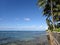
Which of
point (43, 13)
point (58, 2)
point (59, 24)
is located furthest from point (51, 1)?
point (59, 24)

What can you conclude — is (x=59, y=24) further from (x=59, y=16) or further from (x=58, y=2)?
(x=58, y=2)

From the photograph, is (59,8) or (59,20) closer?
(59,8)

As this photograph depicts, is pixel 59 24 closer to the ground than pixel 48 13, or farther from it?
closer to the ground

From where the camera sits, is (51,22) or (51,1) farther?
(51,22)

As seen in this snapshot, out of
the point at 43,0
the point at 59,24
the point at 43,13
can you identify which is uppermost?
the point at 43,0

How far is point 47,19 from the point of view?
37.5m

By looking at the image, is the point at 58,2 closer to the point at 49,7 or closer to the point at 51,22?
the point at 49,7

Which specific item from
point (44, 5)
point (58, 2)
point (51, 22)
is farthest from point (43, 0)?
point (51, 22)

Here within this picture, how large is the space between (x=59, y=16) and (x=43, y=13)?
4.06 metres

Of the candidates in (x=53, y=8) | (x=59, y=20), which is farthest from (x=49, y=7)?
(x=59, y=20)

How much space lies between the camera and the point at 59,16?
3519cm

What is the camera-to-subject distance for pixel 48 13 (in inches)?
1485

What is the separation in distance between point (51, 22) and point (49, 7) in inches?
143

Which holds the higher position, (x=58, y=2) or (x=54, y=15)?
(x=58, y=2)
